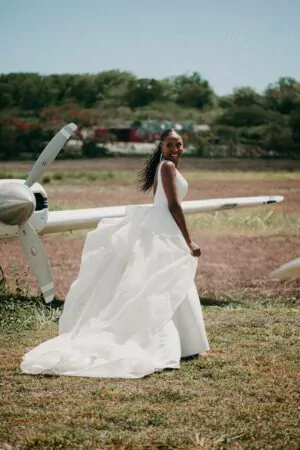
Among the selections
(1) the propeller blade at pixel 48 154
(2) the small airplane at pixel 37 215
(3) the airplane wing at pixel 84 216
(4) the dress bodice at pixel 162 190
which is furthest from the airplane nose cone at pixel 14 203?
(3) the airplane wing at pixel 84 216

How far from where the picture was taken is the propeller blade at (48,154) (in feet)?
27.8

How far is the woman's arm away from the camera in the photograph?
6.40 m

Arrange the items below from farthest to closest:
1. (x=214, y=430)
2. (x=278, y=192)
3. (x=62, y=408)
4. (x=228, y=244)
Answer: (x=278, y=192) < (x=228, y=244) < (x=62, y=408) < (x=214, y=430)

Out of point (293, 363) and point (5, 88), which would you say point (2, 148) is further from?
point (293, 363)

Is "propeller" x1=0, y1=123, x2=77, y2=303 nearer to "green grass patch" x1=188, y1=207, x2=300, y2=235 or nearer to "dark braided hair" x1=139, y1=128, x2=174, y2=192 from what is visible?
"dark braided hair" x1=139, y1=128, x2=174, y2=192

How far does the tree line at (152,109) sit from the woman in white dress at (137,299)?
29.3 ft

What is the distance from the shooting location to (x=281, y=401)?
16.8 ft

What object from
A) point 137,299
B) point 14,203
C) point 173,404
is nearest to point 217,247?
point 14,203

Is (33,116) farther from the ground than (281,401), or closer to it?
farther from the ground

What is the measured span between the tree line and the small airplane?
5292 millimetres

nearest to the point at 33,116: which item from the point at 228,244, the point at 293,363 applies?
the point at 228,244

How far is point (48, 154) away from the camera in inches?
338

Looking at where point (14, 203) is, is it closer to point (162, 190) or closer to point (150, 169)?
point (150, 169)

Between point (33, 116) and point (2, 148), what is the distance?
3.02ft
